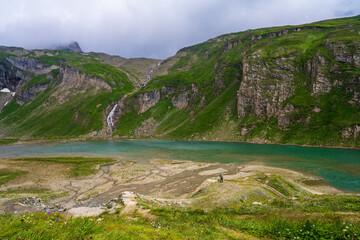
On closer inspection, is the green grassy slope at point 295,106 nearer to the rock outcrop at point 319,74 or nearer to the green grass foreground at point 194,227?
the rock outcrop at point 319,74

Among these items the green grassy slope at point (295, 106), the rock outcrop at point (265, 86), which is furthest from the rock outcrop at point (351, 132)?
the rock outcrop at point (265, 86)

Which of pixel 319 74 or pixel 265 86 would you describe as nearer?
pixel 319 74

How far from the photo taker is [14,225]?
6336mm

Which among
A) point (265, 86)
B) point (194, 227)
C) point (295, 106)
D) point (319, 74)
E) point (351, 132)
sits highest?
point (319, 74)

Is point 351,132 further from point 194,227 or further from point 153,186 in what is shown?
point 194,227

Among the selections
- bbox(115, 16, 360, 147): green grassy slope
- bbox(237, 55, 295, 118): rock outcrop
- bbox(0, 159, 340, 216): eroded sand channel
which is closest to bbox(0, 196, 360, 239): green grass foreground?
bbox(0, 159, 340, 216): eroded sand channel

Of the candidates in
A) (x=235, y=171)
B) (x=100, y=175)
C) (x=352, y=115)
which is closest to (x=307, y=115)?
(x=352, y=115)

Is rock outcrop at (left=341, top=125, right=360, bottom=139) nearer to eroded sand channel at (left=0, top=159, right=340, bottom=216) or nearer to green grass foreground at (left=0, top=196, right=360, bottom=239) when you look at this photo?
eroded sand channel at (left=0, top=159, right=340, bottom=216)

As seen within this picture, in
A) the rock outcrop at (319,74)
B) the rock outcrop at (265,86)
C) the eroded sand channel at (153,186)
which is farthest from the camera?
the rock outcrop at (265,86)

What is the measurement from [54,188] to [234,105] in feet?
452

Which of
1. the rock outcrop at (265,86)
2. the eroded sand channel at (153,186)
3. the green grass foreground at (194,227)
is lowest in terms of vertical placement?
the eroded sand channel at (153,186)

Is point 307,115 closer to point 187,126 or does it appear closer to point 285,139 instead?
point 285,139

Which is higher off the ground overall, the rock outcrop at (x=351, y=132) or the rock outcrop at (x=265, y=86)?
the rock outcrop at (x=265, y=86)

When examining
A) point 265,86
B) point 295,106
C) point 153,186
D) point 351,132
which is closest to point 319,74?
point 295,106
